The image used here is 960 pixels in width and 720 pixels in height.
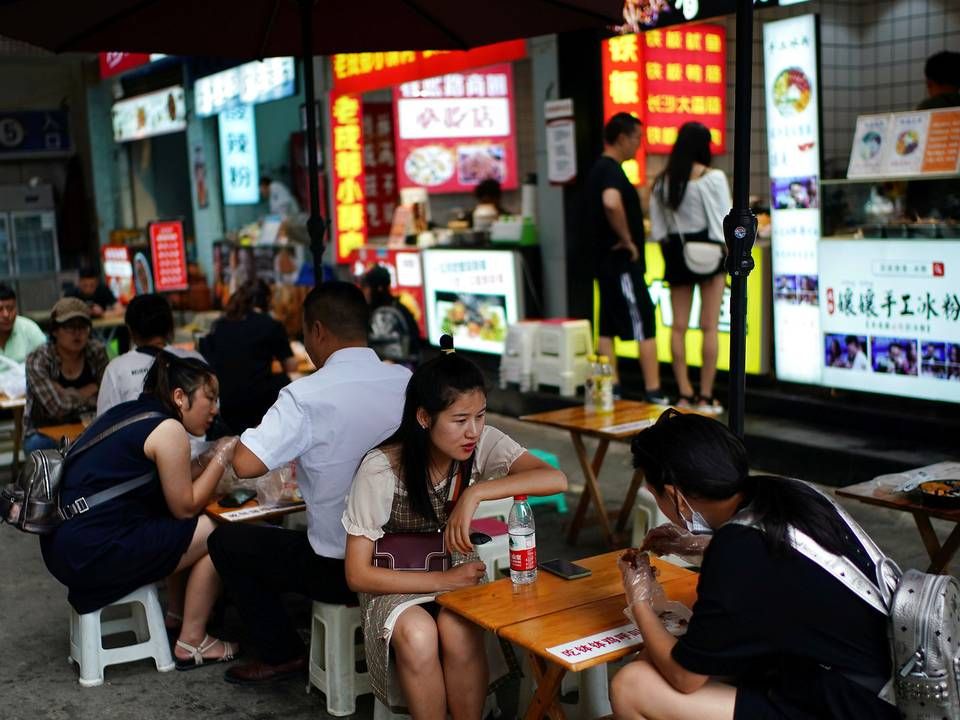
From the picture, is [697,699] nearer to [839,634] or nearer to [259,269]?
[839,634]

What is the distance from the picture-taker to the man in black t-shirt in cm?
727

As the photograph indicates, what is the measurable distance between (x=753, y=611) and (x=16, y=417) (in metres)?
5.98

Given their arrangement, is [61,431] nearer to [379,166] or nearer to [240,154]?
[379,166]

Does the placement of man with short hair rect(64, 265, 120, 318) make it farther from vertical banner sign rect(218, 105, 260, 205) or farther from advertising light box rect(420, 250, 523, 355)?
vertical banner sign rect(218, 105, 260, 205)

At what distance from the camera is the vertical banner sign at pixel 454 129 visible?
11.8 m

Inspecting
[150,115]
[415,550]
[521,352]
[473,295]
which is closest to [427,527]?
[415,550]

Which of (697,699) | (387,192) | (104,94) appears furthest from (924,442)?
(104,94)

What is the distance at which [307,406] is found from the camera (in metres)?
3.71

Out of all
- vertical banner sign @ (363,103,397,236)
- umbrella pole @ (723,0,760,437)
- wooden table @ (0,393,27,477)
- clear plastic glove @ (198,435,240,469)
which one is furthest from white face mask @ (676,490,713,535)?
vertical banner sign @ (363,103,397,236)

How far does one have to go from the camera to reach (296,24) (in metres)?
5.11

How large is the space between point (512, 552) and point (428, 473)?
353 millimetres

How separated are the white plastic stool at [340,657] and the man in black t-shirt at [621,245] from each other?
148 inches

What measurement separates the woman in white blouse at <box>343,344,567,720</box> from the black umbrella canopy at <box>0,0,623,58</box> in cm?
183

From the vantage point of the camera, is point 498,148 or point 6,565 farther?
point 498,148
